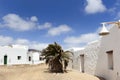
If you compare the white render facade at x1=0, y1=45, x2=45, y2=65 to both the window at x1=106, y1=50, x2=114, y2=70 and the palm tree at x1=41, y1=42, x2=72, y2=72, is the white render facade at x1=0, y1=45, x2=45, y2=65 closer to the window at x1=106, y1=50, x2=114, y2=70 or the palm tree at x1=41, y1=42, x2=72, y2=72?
the palm tree at x1=41, y1=42, x2=72, y2=72

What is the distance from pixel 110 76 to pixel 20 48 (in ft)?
91.2

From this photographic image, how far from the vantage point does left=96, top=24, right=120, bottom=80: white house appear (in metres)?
13.9

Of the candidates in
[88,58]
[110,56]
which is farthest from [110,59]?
[88,58]

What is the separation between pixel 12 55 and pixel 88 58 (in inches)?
871

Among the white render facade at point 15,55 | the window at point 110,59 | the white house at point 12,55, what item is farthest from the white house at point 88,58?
the white house at point 12,55

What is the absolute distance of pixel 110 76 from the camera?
15.1m

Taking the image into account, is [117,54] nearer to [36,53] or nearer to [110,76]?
[110,76]

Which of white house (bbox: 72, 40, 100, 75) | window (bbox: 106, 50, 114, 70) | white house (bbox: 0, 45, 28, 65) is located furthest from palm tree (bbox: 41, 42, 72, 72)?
white house (bbox: 0, 45, 28, 65)

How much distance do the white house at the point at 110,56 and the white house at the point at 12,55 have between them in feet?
76.2

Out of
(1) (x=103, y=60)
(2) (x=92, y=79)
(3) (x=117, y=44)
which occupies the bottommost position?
(2) (x=92, y=79)

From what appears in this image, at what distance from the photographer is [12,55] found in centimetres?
3922

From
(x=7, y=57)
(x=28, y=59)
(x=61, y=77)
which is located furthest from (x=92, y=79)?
(x=28, y=59)

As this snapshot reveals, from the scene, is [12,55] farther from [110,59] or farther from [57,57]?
[110,59]

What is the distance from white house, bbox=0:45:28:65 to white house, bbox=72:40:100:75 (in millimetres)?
17414
